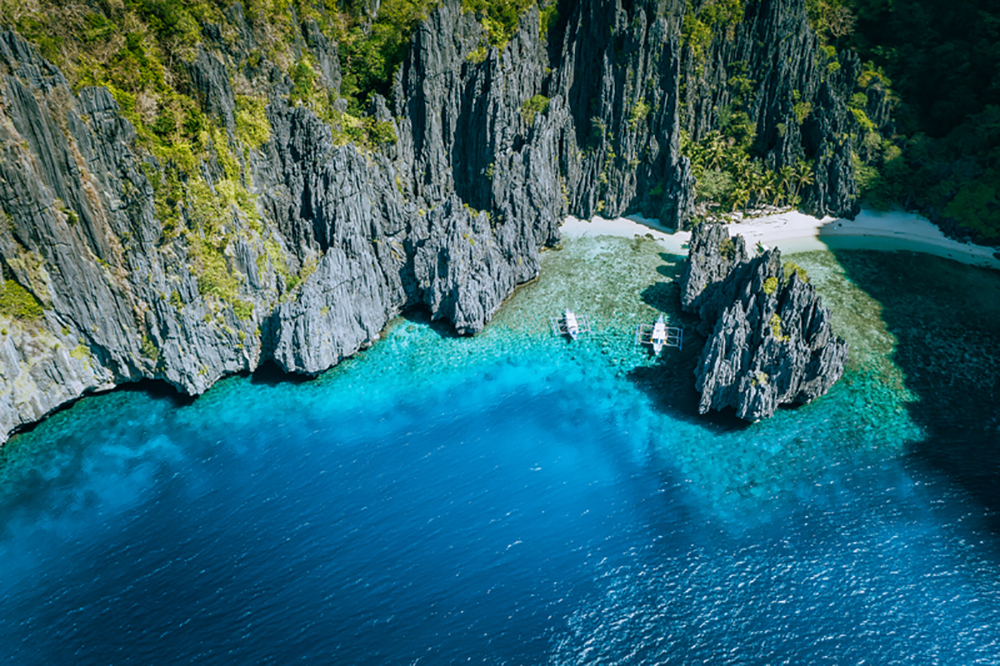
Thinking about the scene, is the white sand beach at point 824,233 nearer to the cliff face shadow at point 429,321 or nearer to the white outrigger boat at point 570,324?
the white outrigger boat at point 570,324

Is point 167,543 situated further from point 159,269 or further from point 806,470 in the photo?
point 806,470

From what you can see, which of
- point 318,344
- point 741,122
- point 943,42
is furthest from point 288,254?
point 943,42

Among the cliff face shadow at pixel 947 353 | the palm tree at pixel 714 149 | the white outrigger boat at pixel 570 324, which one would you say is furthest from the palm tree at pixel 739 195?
the white outrigger boat at pixel 570 324

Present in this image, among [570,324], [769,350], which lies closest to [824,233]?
[769,350]

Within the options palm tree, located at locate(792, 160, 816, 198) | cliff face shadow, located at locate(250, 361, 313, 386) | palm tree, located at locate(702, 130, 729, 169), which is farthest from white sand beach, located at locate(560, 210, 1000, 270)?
cliff face shadow, located at locate(250, 361, 313, 386)

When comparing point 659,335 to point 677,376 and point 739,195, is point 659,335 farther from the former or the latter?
point 739,195
